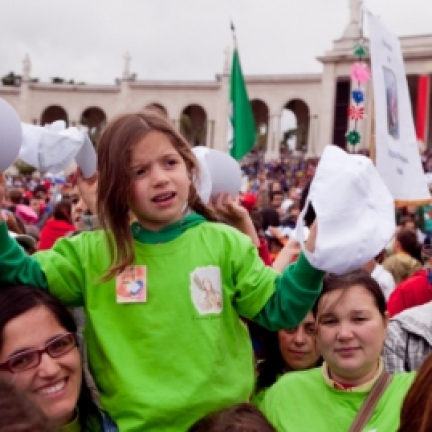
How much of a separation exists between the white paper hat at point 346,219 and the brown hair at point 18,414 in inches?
31.8

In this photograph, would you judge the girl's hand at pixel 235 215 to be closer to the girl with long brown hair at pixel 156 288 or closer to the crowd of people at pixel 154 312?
the crowd of people at pixel 154 312

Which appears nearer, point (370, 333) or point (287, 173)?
point (370, 333)

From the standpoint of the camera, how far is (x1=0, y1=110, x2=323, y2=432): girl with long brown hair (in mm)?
2119

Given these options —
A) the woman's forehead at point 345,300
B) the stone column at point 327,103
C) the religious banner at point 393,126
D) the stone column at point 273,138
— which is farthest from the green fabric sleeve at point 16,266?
the stone column at point 273,138

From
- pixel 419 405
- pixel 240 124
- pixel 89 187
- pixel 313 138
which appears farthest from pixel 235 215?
pixel 313 138

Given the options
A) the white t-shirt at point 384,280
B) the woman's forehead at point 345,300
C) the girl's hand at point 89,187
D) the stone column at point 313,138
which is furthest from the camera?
the stone column at point 313,138

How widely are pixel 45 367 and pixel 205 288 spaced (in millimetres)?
473

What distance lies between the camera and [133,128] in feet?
7.14

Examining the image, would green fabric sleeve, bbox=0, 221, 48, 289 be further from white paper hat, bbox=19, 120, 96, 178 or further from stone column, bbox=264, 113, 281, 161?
stone column, bbox=264, 113, 281, 161

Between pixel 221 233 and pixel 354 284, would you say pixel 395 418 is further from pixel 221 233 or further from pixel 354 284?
pixel 221 233

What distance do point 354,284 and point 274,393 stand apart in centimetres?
43

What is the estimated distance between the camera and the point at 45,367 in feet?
6.59

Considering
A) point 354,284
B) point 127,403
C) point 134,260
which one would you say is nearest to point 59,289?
point 134,260

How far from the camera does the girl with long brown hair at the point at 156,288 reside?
83.4 inches
